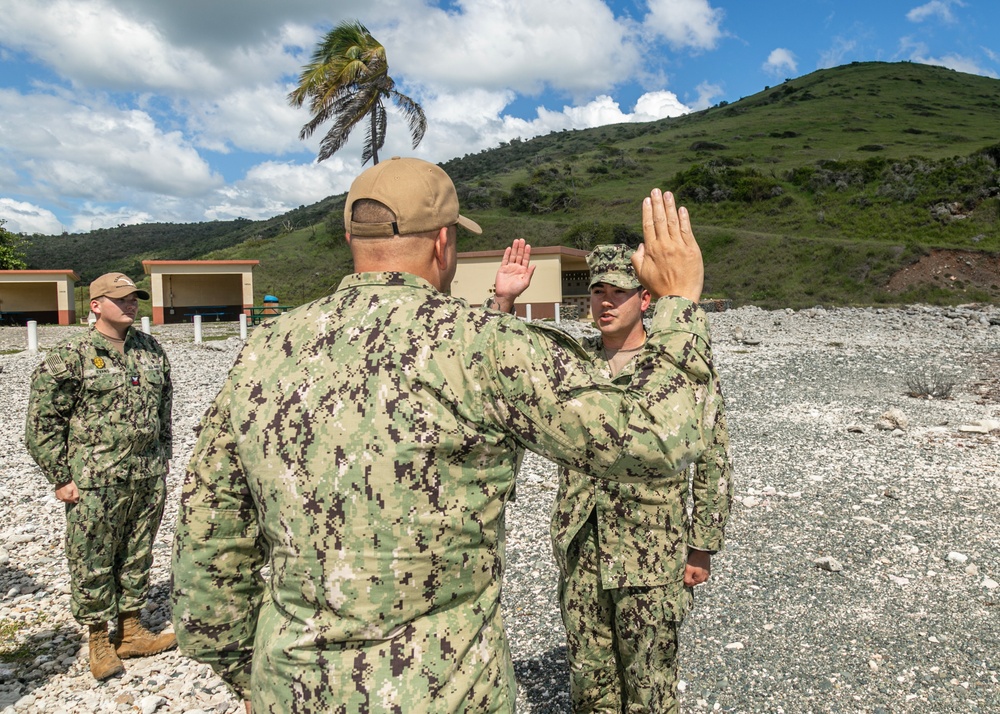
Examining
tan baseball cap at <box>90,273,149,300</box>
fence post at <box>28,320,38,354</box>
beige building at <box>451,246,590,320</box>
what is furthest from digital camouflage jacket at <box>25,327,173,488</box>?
beige building at <box>451,246,590,320</box>

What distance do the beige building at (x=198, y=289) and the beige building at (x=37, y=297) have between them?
3.09 metres

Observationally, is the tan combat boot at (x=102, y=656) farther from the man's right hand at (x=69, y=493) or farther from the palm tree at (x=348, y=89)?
the palm tree at (x=348, y=89)

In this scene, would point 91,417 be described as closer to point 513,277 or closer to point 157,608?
point 157,608

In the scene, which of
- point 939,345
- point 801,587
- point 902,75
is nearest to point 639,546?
point 801,587

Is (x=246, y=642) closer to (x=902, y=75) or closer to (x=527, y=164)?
(x=527, y=164)

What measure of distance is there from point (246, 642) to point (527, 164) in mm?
79764

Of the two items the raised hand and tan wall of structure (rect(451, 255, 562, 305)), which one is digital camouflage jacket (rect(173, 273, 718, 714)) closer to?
the raised hand

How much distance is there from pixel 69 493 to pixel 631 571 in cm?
294

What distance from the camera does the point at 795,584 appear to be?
4641 millimetres

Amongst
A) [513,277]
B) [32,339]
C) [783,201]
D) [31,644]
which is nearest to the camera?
[513,277]

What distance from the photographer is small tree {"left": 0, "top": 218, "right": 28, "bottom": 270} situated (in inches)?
1350

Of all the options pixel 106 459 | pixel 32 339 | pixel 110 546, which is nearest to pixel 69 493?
pixel 106 459

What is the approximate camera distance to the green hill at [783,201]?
35.1m

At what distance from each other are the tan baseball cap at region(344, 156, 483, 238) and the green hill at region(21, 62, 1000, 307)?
3106 centimetres
